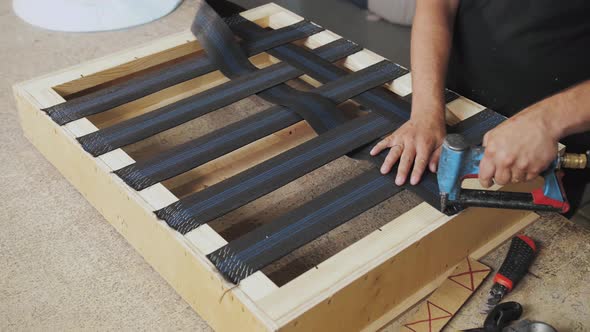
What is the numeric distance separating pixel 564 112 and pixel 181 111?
0.89 m

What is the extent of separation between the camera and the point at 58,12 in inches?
106

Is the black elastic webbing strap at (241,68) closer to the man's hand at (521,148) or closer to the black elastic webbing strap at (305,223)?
the black elastic webbing strap at (305,223)

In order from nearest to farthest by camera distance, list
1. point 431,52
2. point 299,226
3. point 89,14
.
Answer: point 299,226
point 431,52
point 89,14

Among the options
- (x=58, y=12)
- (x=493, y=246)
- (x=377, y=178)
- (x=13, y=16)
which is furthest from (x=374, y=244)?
(x=13, y=16)

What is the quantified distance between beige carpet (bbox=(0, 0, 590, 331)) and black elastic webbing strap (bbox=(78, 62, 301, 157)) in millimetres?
190

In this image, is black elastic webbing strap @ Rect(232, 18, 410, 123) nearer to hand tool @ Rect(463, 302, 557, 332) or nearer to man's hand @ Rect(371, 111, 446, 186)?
man's hand @ Rect(371, 111, 446, 186)

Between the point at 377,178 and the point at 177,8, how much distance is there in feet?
5.18

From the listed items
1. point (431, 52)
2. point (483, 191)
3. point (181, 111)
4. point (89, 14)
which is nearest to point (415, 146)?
point (483, 191)

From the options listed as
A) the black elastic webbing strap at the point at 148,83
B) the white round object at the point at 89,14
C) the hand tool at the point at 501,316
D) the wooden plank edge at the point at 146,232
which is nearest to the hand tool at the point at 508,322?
the hand tool at the point at 501,316

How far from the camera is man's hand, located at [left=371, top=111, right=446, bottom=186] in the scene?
1.55m

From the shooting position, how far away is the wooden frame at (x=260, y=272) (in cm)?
128

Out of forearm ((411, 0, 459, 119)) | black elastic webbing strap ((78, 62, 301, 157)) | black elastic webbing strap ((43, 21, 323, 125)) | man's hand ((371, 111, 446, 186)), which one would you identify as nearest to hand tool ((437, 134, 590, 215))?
man's hand ((371, 111, 446, 186))

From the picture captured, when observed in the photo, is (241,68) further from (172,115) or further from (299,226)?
(299,226)

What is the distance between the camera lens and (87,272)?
5.15 ft
